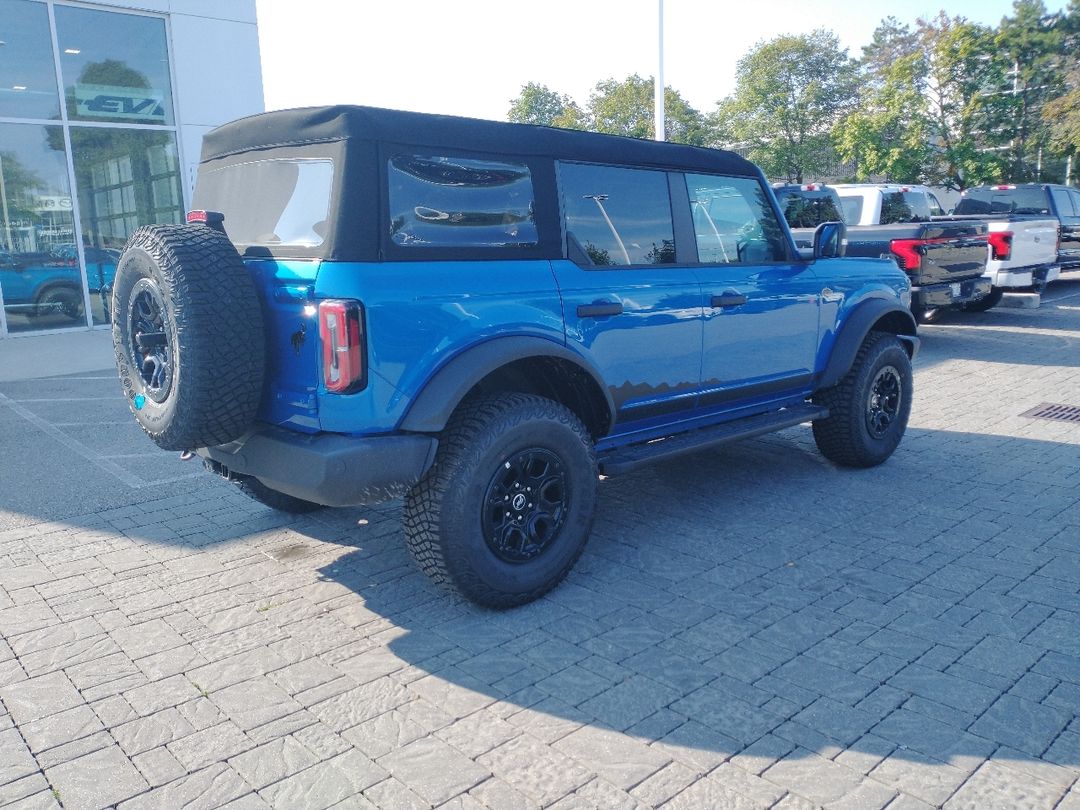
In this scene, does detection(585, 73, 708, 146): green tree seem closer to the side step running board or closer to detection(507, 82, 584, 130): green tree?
detection(507, 82, 584, 130): green tree

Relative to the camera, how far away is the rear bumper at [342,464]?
10.6 ft

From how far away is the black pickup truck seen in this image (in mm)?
9953

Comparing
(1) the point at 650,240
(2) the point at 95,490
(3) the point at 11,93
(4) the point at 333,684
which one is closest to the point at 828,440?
(1) the point at 650,240

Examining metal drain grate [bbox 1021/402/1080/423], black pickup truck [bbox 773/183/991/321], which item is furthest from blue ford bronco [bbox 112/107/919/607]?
black pickup truck [bbox 773/183/991/321]

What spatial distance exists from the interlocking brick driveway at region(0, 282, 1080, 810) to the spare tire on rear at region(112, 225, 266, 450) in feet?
2.95

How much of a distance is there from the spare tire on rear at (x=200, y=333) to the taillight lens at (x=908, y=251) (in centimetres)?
850

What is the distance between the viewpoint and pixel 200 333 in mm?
3248

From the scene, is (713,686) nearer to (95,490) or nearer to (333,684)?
(333,684)

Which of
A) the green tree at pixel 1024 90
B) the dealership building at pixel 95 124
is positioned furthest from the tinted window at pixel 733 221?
the green tree at pixel 1024 90

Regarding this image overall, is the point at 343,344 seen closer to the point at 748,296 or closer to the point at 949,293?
the point at 748,296

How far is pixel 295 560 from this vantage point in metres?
4.34

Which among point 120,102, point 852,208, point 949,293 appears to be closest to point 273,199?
point 949,293

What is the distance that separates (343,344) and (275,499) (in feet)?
6.52

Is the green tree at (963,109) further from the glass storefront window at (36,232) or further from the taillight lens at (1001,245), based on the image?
the glass storefront window at (36,232)
